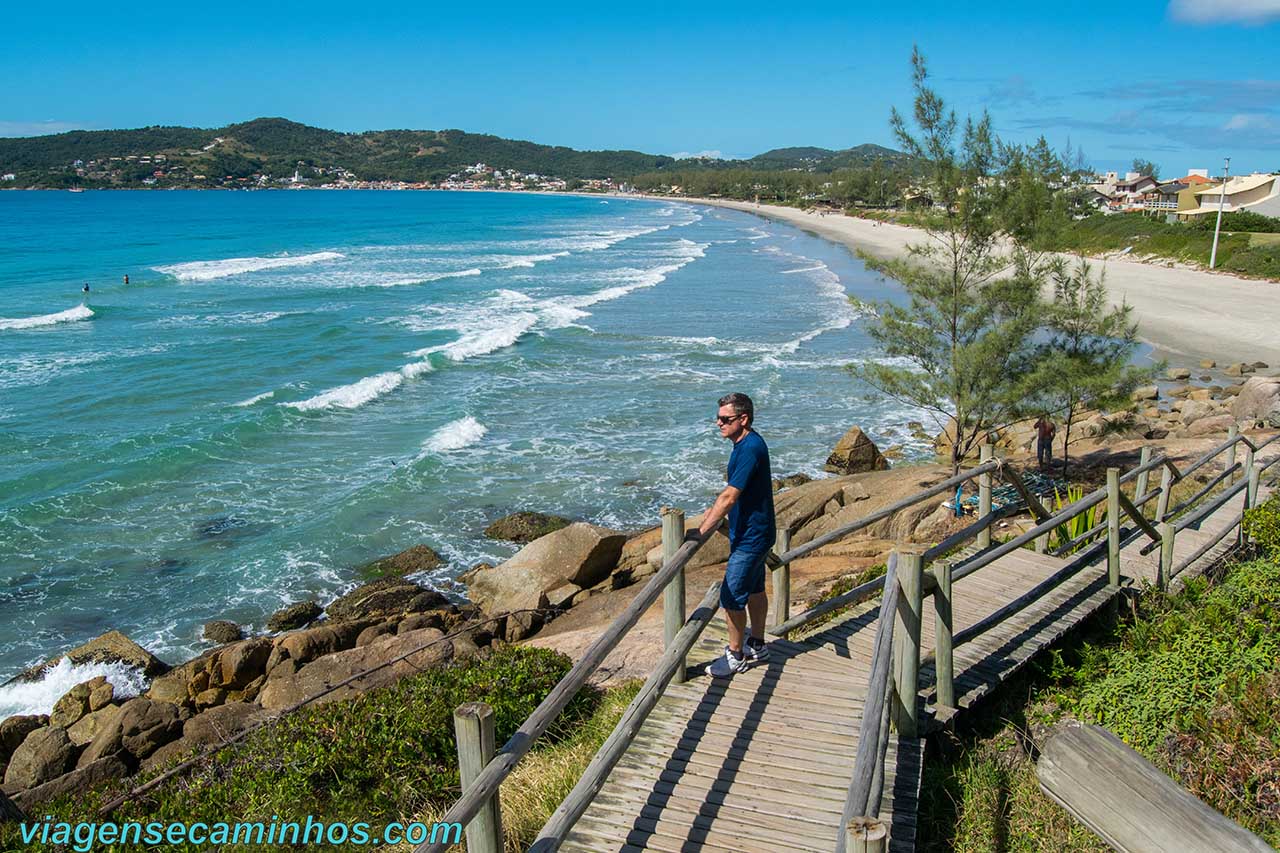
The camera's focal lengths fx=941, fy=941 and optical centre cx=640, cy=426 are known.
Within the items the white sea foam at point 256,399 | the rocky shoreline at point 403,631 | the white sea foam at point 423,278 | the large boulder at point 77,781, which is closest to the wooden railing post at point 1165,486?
the rocky shoreline at point 403,631

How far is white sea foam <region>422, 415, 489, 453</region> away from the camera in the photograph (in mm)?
22562

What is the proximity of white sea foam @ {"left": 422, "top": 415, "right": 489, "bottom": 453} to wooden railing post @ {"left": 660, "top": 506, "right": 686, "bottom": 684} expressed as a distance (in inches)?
648

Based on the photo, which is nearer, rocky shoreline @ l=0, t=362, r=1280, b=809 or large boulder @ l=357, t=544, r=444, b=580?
rocky shoreline @ l=0, t=362, r=1280, b=809

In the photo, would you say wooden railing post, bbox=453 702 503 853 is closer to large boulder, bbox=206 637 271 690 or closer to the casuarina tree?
large boulder, bbox=206 637 271 690

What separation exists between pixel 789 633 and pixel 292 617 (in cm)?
926

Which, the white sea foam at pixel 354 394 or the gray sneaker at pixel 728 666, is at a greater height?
the gray sneaker at pixel 728 666

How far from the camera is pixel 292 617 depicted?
14.3 metres

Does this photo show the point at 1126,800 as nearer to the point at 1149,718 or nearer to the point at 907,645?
the point at 907,645

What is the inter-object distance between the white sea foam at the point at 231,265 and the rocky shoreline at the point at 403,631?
45.0 m

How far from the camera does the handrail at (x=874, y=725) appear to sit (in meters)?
4.14

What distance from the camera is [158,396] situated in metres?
26.8

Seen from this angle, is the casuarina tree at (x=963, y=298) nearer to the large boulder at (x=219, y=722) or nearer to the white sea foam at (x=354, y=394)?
the large boulder at (x=219, y=722)

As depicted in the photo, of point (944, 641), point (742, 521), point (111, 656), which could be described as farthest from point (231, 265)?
point (944, 641)

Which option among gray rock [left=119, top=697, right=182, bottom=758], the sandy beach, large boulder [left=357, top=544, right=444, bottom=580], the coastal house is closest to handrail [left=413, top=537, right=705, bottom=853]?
gray rock [left=119, top=697, right=182, bottom=758]
